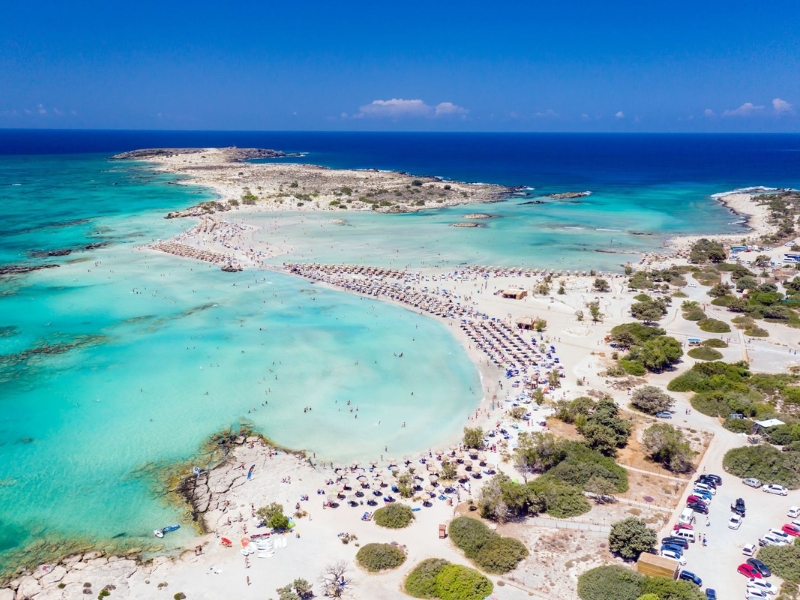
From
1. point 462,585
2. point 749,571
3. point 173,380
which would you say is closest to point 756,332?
point 749,571

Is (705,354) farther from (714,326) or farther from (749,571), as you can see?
(749,571)

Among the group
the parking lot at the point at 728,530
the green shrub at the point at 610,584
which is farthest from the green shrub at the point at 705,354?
the green shrub at the point at 610,584

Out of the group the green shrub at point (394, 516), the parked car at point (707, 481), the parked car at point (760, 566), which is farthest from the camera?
the parked car at point (707, 481)

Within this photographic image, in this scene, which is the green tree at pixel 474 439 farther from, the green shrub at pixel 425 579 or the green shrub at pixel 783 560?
the green shrub at pixel 783 560

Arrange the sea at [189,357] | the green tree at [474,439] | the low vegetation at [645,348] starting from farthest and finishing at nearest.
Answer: the low vegetation at [645,348]
the green tree at [474,439]
the sea at [189,357]

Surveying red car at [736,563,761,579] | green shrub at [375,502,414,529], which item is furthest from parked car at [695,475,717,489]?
green shrub at [375,502,414,529]

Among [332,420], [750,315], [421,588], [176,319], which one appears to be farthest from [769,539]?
[176,319]

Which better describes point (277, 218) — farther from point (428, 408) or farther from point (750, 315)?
point (750, 315)
